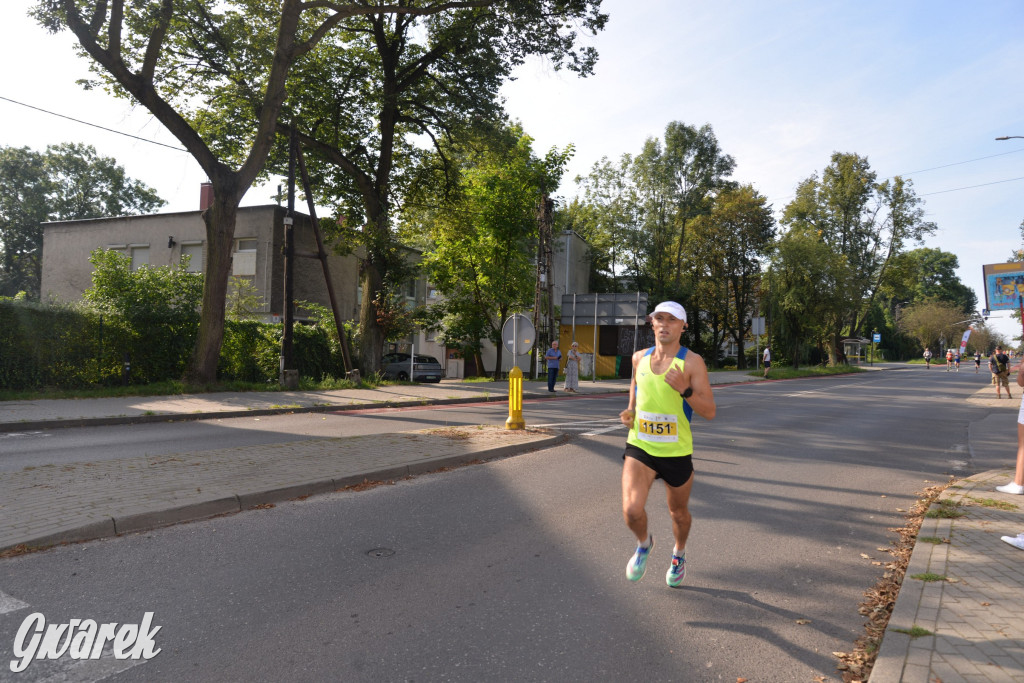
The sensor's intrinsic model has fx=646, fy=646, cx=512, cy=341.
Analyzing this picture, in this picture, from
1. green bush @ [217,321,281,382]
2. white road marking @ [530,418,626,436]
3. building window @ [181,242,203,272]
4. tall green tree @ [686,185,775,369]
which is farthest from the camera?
tall green tree @ [686,185,775,369]

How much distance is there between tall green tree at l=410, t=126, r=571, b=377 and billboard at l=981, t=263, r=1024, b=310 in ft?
74.2

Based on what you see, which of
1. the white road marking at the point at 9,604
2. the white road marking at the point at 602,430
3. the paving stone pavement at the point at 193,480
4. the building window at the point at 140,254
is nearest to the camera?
the white road marking at the point at 9,604

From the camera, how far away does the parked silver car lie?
95.2 ft

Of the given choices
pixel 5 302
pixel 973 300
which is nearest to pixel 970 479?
pixel 5 302

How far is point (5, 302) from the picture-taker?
580 inches

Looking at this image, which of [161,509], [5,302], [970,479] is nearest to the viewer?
[161,509]

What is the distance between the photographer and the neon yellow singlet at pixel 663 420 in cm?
401

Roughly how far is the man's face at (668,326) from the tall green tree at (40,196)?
55368mm

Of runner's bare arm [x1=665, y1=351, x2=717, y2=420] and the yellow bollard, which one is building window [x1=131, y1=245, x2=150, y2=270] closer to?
the yellow bollard

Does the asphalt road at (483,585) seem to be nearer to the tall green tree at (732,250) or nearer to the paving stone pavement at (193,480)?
the paving stone pavement at (193,480)

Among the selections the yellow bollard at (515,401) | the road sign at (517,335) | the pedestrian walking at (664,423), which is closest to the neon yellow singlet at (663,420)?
the pedestrian walking at (664,423)

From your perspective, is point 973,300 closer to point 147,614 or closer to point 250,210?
point 250,210

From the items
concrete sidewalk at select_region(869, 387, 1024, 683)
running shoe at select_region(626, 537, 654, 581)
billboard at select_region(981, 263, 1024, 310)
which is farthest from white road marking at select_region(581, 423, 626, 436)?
billboard at select_region(981, 263, 1024, 310)

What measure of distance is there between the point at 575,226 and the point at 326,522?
46.8 meters
